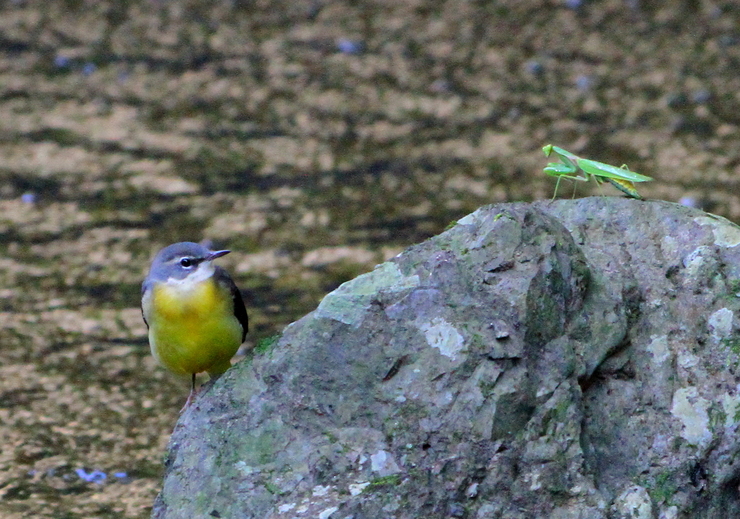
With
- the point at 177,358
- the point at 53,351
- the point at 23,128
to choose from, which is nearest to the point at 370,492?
the point at 177,358

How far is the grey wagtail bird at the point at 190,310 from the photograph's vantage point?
15.5 ft

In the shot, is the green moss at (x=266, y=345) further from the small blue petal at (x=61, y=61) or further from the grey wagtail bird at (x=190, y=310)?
the small blue petal at (x=61, y=61)

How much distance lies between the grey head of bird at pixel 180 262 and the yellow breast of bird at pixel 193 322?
6 centimetres

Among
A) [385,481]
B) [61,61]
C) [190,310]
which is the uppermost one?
[190,310]

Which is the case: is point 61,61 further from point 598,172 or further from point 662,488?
point 662,488

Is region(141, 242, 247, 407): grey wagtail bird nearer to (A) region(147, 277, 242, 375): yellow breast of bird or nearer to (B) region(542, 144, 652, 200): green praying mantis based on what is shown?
(A) region(147, 277, 242, 375): yellow breast of bird

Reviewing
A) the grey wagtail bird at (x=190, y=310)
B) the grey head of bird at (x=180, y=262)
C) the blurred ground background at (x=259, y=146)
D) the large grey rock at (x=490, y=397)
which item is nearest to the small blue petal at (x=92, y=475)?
the blurred ground background at (x=259, y=146)

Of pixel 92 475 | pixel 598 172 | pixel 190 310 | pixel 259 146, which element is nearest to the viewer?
pixel 598 172

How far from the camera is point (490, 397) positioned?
12.1 feet

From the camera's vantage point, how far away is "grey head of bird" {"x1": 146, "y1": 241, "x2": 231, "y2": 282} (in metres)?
4.82

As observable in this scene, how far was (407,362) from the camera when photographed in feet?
12.5

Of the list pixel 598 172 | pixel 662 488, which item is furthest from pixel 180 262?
pixel 662 488

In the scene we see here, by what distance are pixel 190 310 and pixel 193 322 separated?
6 cm

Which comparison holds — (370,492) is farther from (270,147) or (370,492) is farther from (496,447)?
(270,147)
